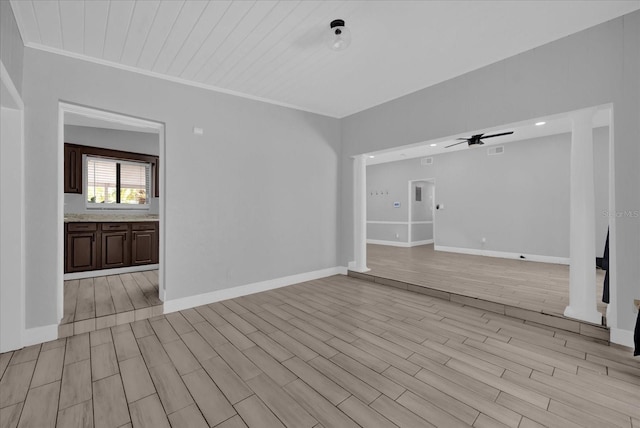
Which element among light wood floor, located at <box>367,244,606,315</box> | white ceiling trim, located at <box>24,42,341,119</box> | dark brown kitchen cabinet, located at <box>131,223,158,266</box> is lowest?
light wood floor, located at <box>367,244,606,315</box>

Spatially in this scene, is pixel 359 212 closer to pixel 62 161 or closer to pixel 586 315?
pixel 586 315

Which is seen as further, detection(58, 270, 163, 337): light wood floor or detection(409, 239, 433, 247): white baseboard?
detection(409, 239, 433, 247): white baseboard

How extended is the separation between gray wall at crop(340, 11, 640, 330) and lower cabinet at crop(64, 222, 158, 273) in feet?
16.0

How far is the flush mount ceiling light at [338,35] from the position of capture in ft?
7.73

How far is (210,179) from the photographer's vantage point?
368cm

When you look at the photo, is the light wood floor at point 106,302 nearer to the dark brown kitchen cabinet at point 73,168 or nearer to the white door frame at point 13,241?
the white door frame at point 13,241

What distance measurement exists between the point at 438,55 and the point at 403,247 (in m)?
6.26

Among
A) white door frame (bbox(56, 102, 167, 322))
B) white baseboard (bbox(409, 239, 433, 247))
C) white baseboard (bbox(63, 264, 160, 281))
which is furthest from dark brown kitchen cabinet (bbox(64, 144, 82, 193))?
white baseboard (bbox(409, 239, 433, 247))

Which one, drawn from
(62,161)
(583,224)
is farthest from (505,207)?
(62,161)

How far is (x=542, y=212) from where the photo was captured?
6172 millimetres

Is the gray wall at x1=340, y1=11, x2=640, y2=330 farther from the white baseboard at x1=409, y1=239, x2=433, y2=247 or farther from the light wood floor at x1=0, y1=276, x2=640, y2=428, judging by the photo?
the white baseboard at x1=409, y1=239, x2=433, y2=247

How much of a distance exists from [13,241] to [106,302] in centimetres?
121

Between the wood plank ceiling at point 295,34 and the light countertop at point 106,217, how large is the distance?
261 cm

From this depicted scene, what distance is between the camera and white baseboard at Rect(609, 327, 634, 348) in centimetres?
241
